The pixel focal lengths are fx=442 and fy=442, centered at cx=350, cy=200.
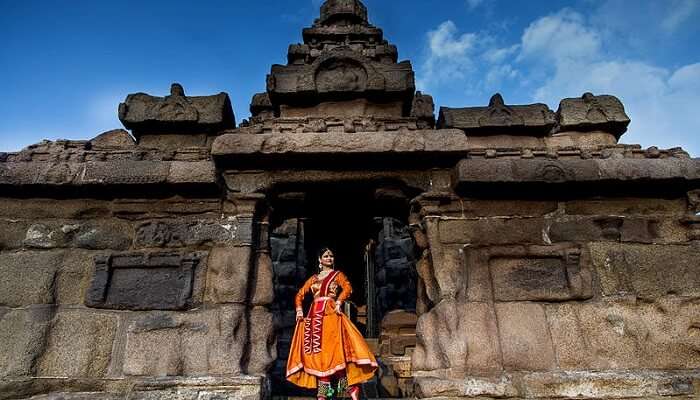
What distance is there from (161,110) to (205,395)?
2.44 metres

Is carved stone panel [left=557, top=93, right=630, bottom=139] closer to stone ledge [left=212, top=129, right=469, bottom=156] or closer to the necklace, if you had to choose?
stone ledge [left=212, top=129, right=469, bottom=156]

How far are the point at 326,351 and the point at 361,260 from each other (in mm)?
4032

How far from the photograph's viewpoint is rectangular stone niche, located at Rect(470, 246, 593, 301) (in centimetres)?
327

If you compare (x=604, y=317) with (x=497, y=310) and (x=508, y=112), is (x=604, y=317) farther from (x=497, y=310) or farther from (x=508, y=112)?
(x=508, y=112)

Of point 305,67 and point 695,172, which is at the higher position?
point 305,67

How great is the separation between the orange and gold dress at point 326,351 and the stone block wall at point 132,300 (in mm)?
730

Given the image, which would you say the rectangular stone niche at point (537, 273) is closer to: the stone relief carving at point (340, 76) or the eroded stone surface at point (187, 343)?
the eroded stone surface at point (187, 343)

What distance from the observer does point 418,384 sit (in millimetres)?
3020

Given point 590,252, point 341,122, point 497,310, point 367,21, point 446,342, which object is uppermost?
point 367,21

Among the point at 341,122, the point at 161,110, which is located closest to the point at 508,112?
the point at 341,122

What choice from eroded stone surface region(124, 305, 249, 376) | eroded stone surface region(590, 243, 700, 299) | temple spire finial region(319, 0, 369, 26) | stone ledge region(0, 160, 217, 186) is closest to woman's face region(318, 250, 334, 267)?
eroded stone surface region(124, 305, 249, 376)

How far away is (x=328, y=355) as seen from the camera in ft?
12.5

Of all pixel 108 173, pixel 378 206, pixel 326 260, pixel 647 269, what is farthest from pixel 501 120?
pixel 108 173

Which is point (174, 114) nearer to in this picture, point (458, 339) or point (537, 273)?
point (458, 339)
